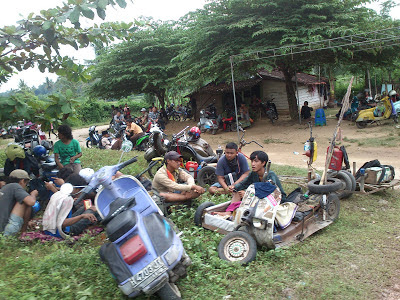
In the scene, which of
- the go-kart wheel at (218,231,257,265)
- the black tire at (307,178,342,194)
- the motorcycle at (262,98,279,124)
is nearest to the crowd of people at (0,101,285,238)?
the black tire at (307,178,342,194)

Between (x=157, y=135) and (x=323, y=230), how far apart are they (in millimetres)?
4986

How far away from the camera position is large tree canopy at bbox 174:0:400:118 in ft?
45.6

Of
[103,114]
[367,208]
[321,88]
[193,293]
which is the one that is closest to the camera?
[193,293]

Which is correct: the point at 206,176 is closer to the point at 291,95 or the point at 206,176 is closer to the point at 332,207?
the point at 332,207

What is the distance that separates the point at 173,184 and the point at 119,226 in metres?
2.21

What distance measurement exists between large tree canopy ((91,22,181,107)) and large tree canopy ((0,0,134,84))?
15.4 metres

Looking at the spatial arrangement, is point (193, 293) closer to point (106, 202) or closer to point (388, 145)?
point (106, 202)

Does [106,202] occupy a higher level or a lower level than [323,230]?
higher

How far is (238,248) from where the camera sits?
385cm

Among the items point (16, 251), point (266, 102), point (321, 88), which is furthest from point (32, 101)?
point (321, 88)

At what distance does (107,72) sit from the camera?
71.7 ft

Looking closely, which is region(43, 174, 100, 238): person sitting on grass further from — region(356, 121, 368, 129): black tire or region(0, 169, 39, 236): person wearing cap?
region(356, 121, 368, 129): black tire

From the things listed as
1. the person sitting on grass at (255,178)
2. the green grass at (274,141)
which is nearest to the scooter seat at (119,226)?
the person sitting on grass at (255,178)

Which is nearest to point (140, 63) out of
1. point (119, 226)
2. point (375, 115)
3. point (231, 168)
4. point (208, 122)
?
point (208, 122)
